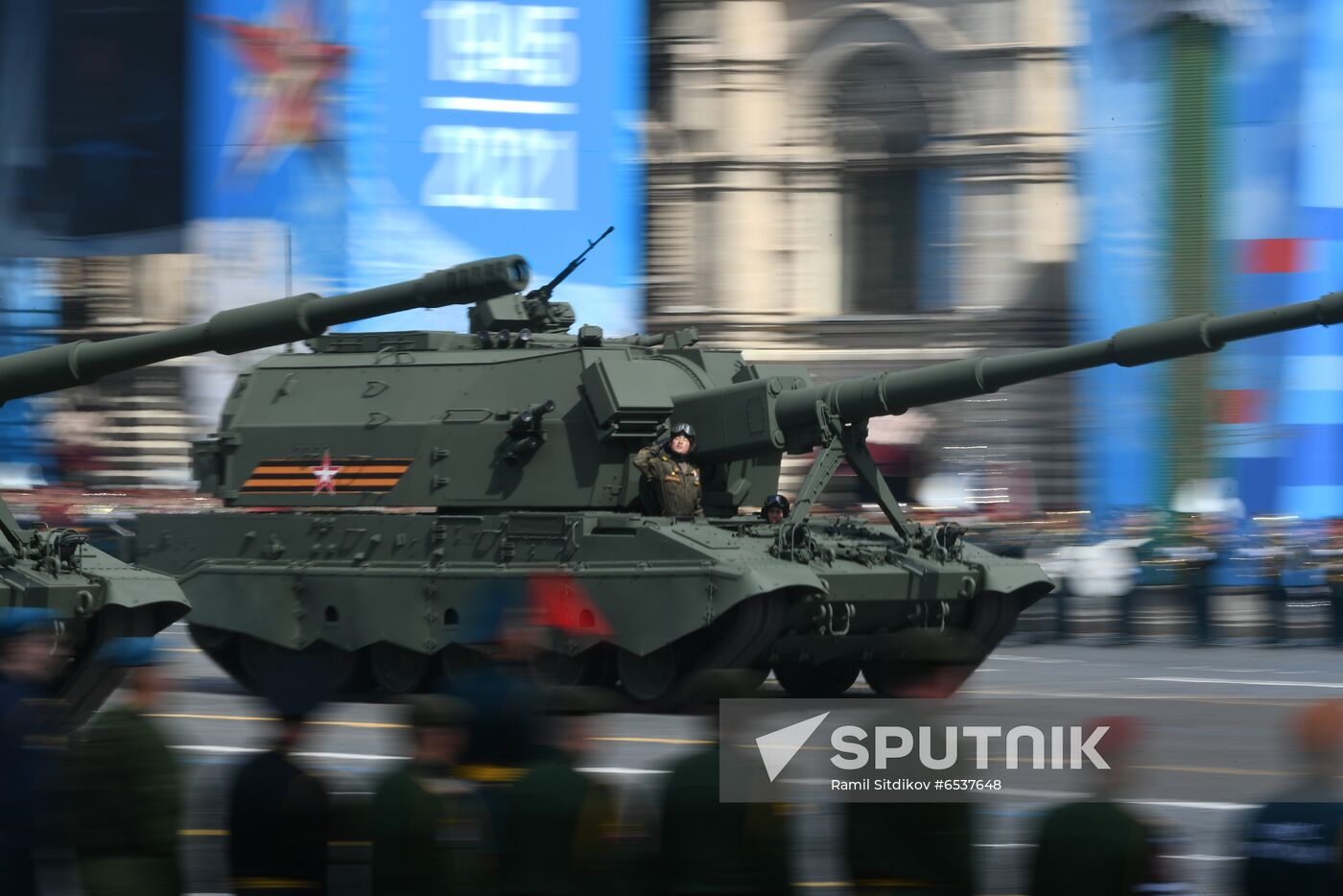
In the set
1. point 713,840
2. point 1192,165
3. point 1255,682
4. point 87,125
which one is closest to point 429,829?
point 713,840

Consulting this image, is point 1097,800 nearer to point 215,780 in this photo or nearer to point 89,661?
point 215,780

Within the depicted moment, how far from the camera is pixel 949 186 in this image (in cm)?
4106

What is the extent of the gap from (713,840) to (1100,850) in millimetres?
1078

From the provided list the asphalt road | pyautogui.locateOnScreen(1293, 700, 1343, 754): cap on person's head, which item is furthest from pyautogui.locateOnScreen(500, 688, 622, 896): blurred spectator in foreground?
pyautogui.locateOnScreen(1293, 700, 1343, 754): cap on person's head

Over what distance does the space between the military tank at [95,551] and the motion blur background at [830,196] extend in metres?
20.5

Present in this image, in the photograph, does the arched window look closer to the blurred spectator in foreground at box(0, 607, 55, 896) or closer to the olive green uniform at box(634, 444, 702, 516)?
the olive green uniform at box(634, 444, 702, 516)

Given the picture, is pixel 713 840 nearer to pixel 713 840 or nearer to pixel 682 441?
pixel 713 840

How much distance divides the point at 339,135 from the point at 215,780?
2703 cm

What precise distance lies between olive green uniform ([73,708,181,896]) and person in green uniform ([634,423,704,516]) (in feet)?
31.3

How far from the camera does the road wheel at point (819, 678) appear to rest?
1739cm

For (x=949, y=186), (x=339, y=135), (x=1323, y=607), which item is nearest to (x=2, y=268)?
(x=339, y=135)

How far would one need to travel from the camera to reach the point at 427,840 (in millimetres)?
6504

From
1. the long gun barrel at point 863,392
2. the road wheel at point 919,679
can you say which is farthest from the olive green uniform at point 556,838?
the long gun barrel at point 863,392

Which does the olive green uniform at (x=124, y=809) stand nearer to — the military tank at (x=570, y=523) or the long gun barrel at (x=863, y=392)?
the military tank at (x=570, y=523)
